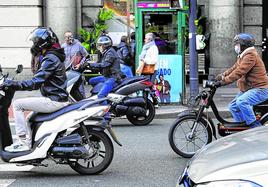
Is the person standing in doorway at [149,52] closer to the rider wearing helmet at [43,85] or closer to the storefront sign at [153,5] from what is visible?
the storefront sign at [153,5]

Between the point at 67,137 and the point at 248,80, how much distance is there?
2988 mm

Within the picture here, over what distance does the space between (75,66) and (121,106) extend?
127 cm

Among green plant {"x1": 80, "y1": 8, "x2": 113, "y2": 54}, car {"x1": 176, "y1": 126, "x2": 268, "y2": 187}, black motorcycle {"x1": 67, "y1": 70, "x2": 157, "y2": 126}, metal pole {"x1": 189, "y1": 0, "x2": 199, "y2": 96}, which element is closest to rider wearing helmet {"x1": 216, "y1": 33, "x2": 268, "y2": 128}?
black motorcycle {"x1": 67, "y1": 70, "x2": 157, "y2": 126}

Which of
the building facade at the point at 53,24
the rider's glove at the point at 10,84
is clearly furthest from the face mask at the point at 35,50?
the building facade at the point at 53,24

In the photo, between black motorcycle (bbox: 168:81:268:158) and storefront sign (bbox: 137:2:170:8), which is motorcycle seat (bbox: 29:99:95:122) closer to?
black motorcycle (bbox: 168:81:268:158)

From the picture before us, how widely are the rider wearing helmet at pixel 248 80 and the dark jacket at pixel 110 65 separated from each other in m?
2.97

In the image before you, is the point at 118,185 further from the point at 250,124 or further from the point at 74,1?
the point at 74,1

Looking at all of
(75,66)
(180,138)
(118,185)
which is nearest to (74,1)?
(75,66)

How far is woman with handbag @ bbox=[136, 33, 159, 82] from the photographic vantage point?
43.0ft

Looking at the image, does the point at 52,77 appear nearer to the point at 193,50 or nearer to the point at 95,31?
the point at 193,50

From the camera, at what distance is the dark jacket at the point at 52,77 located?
275 inches

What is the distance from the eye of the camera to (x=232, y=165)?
3857mm

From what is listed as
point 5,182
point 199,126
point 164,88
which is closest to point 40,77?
point 5,182

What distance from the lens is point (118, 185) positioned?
670 centimetres
